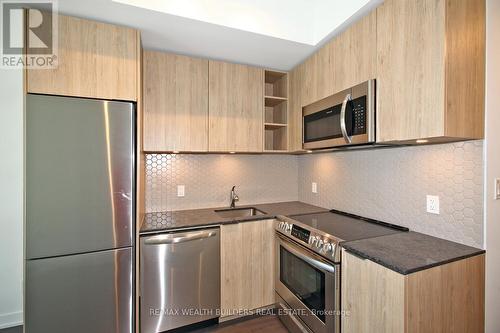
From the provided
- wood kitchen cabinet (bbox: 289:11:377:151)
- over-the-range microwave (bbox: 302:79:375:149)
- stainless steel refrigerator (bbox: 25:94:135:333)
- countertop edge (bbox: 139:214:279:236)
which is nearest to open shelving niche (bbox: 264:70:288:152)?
wood kitchen cabinet (bbox: 289:11:377:151)

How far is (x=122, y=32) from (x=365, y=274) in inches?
89.1

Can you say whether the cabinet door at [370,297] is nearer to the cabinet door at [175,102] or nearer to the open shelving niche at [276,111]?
the open shelving niche at [276,111]

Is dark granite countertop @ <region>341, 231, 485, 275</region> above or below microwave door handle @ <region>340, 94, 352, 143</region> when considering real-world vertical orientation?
below

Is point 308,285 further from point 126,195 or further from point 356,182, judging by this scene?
point 126,195

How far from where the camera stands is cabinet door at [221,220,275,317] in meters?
2.07

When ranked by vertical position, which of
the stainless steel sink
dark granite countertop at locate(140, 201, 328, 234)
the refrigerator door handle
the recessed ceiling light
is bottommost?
the stainless steel sink

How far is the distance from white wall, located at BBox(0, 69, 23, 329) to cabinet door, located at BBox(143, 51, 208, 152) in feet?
3.88

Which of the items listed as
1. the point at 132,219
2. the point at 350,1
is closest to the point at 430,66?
the point at 350,1

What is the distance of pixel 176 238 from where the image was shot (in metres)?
1.89

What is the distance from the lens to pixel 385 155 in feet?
6.21

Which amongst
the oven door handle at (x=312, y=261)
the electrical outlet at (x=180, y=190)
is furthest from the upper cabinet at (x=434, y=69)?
the electrical outlet at (x=180, y=190)

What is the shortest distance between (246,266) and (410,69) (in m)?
1.94

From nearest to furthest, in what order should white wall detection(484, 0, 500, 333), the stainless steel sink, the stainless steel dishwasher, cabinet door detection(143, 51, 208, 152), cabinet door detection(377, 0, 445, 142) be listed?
cabinet door detection(377, 0, 445, 142)
white wall detection(484, 0, 500, 333)
the stainless steel dishwasher
cabinet door detection(143, 51, 208, 152)
the stainless steel sink

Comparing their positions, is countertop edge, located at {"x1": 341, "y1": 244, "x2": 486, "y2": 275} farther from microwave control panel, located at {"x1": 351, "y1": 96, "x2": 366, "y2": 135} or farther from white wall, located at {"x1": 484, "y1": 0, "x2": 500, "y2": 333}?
microwave control panel, located at {"x1": 351, "y1": 96, "x2": 366, "y2": 135}
